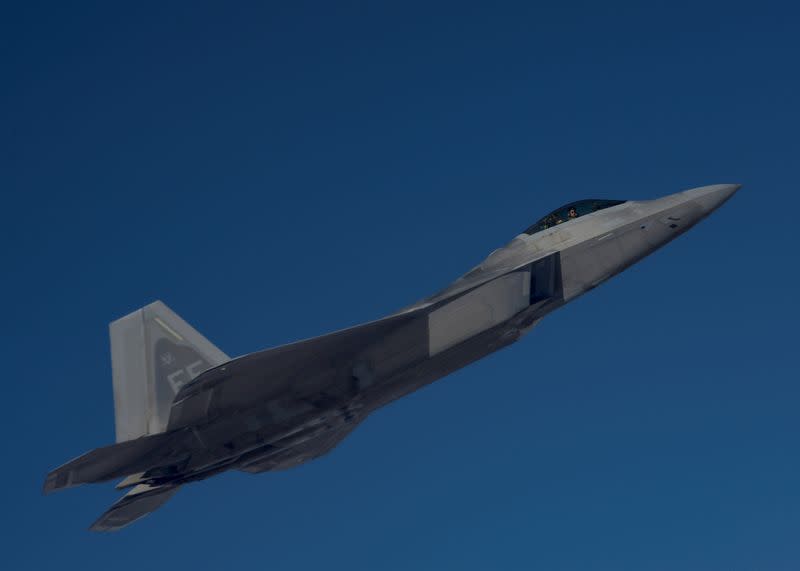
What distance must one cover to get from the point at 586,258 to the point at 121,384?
11.6 meters

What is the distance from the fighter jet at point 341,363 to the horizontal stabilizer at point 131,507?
0.05 metres

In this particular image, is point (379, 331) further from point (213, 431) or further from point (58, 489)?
point (58, 489)

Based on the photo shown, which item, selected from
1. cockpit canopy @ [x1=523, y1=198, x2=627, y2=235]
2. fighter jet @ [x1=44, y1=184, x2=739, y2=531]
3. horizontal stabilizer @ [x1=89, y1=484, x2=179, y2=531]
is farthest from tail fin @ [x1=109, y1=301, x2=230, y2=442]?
cockpit canopy @ [x1=523, y1=198, x2=627, y2=235]

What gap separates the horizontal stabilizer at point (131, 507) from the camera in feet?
82.7

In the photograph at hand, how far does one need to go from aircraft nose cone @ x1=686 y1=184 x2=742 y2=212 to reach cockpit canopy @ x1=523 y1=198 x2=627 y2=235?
173 centimetres

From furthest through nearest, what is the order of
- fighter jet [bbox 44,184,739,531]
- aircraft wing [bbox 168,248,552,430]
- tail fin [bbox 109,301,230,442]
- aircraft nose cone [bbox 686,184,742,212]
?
tail fin [bbox 109,301,230,442] → aircraft nose cone [bbox 686,184,742,212] → fighter jet [bbox 44,184,739,531] → aircraft wing [bbox 168,248,552,430]

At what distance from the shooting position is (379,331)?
2239 cm

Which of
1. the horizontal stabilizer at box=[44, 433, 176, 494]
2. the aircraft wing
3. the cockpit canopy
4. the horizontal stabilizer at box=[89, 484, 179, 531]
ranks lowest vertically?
the horizontal stabilizer at box=[89, 484, 179, 531]

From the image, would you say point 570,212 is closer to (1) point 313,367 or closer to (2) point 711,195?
(2) point 711,195

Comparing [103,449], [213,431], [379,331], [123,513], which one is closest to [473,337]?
[379,331]

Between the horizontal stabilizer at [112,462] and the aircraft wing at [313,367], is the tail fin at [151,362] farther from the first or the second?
the aircraft wing at [313,367]

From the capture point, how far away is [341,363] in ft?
74.1

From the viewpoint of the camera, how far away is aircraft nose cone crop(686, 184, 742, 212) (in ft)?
79.1

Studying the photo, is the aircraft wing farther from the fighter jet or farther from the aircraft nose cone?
the aircraft nose cone
